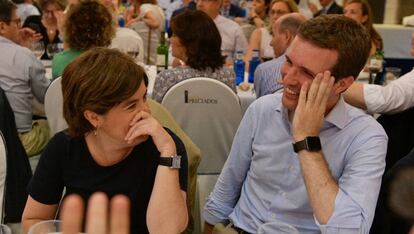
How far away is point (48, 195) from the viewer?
1.80 meters

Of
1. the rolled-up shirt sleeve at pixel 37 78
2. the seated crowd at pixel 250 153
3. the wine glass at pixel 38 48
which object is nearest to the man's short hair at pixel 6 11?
the rolled-up shirt sleeve at pixel 37 78

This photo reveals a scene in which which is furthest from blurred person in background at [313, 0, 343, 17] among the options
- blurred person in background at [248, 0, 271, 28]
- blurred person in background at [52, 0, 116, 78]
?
blurred person in background at [52, 0, 116, 78]

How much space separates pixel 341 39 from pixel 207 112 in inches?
A: 64.3

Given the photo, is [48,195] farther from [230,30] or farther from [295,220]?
[230,30]

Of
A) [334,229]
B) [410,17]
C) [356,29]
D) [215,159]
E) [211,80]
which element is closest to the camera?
[334,229]

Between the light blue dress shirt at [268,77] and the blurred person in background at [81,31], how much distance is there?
3.46 feet

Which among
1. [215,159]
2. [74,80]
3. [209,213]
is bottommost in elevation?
[215,159]

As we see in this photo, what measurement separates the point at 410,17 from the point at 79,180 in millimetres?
7247

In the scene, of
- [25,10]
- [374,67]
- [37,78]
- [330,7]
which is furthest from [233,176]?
[330,7]

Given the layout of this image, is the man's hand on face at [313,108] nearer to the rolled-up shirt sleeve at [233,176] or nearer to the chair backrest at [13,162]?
the rolled-up shirt sleeve at [233,176]

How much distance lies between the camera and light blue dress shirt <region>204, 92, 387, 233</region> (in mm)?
1660

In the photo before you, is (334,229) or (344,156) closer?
(334,229)

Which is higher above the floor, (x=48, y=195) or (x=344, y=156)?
(x=344, y=156)

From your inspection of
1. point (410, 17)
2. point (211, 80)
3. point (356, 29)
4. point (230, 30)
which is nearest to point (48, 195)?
point (356, 29)
